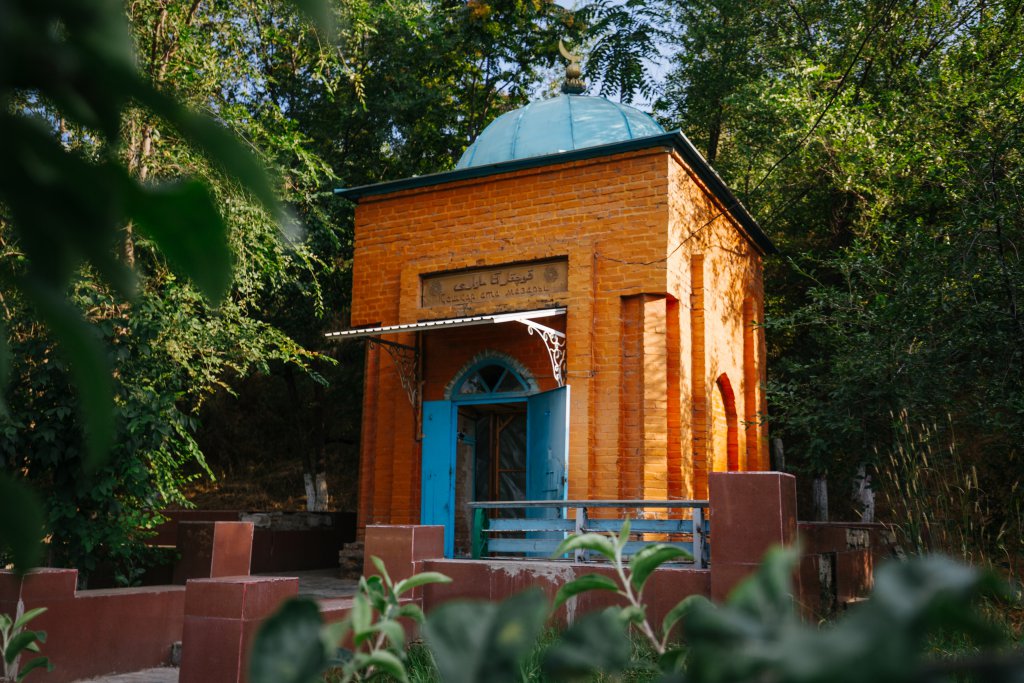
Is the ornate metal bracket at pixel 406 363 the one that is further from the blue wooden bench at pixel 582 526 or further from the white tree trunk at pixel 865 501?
the white tree trunk at pixel 865 501

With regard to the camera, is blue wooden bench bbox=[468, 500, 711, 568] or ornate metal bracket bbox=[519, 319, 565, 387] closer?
blue wooden bench bbox=[468, 500, 711, 568]

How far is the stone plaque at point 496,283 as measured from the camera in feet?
36.1

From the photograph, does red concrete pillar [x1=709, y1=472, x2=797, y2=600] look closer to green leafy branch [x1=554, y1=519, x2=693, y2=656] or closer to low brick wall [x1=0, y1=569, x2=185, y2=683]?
green leafy branch [x1=554, y1=519, x2=693, y2=656]

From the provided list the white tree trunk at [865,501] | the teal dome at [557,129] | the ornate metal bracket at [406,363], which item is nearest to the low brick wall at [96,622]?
the ornate metal bracket at [406,363]

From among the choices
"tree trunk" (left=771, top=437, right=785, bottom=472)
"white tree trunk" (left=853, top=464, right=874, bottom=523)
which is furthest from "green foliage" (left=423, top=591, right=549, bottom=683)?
"tree trunk" (left=771, top=437, right=785, bottom=472)

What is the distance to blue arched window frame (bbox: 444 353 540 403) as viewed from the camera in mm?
11039

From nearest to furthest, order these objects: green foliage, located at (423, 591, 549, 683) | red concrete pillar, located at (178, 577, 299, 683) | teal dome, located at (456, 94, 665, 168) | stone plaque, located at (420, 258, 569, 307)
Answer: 1. green foliage, located at (423, 591, 549, 683)
2. red concrete pillar, located at (178, 577, 299, 683)
3. stone plaque, located at (420, 258, 569, 307)
4. teal dome, located at (456, 94, 665, 168)

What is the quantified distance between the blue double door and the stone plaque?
1326 mm

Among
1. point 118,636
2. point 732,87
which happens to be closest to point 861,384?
point 118,636

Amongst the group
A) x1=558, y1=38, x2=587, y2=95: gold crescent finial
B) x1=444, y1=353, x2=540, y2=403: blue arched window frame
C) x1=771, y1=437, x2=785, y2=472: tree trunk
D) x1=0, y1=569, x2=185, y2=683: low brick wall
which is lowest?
x1=0, y1=569, x2=185, y2=683: low brick wall

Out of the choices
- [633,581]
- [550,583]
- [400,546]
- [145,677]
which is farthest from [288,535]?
[633,581]

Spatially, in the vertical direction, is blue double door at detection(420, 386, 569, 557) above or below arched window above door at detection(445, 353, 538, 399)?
below

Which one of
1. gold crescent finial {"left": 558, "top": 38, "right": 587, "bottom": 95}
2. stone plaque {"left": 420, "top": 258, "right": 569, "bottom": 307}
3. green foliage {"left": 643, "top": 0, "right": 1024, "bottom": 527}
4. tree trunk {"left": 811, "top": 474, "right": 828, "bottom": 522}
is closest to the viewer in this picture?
green foliage {"left": 643, "top": 0, "right": 1024, "bottom": 527}

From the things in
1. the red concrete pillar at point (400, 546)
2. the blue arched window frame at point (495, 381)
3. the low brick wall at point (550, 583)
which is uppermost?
the blue arched window frame at point (495, 381)
